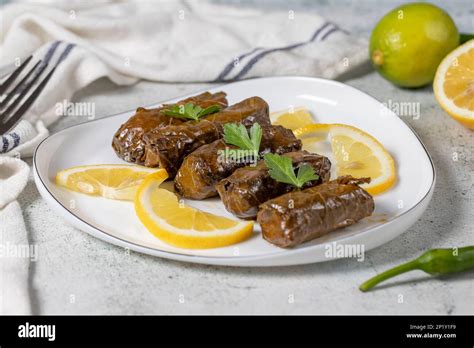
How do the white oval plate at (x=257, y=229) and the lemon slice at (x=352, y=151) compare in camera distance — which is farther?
the lemon slice at (x=352, y=151)

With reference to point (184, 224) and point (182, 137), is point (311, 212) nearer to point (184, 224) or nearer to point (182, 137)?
point (184, 224)

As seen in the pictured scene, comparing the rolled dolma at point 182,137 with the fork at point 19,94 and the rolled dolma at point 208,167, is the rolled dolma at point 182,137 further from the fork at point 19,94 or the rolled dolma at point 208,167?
the fork at point 19,94

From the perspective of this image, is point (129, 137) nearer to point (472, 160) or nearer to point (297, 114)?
point (297, 114)

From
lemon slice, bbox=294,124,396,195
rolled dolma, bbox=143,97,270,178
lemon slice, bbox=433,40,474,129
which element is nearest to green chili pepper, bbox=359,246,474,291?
lemon slice, bbox=294,124,396,195

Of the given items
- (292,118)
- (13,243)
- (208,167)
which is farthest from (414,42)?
(13,243)

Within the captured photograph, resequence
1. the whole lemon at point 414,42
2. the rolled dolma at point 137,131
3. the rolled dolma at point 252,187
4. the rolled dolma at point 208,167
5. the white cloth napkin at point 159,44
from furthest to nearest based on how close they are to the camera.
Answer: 1. the white cloth napkin at point 159,44
2. the whole lemon at point 414,42
3. the rolled dolma at point 137,131
4. the rolled dolma at point 208,167
5. the rolled dolma at point 252,187

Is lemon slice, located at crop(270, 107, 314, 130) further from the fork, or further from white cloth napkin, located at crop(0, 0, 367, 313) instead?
the fork

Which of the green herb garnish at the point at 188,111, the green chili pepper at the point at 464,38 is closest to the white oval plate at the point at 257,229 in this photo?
the green herb garnish at the point at 188,111
